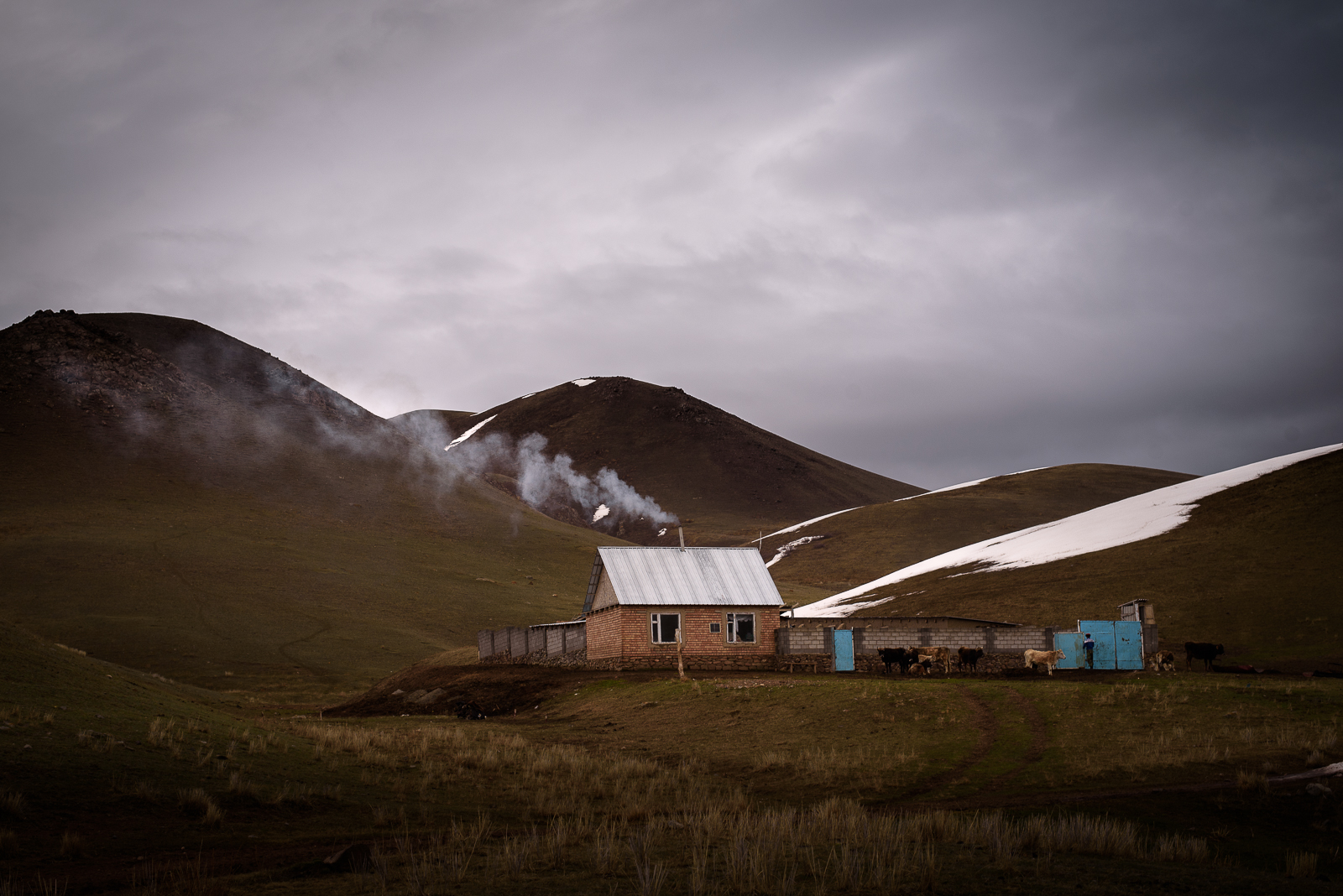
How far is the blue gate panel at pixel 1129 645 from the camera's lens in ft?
125

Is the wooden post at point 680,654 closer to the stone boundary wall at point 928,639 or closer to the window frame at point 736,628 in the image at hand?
the window frame at point 736,628

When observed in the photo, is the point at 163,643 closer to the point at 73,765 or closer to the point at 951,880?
the point at 73,765

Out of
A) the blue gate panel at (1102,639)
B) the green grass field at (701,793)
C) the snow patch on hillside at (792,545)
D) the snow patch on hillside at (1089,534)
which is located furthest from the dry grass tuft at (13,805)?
the snow patch on hillside at (792,545)

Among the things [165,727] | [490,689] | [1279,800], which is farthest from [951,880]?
[490,689]

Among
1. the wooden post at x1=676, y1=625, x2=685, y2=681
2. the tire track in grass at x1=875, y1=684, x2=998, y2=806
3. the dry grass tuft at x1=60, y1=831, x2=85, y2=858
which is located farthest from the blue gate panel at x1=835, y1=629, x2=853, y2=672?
the dry grass tuft at x1=60, y1=831, x2=85, y2=858

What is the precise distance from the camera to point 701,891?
9.77 meters

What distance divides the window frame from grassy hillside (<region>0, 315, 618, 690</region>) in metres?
23.7

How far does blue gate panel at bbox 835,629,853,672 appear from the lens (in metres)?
38.9

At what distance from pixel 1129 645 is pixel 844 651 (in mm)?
A: 10686

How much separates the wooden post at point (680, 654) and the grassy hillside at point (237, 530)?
22440 millimetres

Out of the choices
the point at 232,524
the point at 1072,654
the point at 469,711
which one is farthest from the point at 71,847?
the point at 232,524

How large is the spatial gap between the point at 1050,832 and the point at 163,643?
178 feet

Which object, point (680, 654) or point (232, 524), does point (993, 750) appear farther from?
point (232, 524)

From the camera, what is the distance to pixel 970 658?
1458 inches
